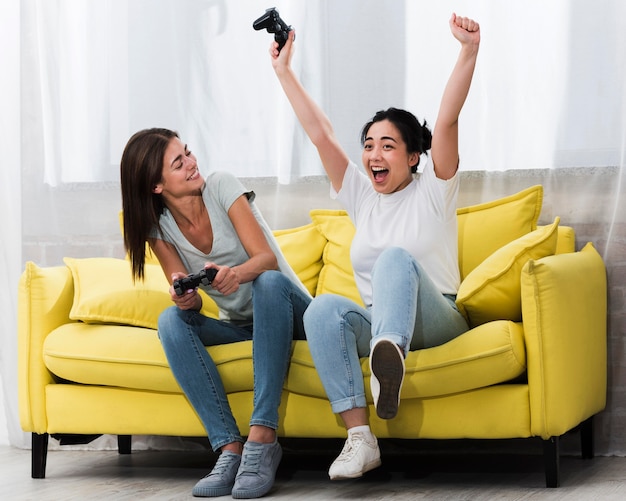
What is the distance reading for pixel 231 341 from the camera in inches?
99.9

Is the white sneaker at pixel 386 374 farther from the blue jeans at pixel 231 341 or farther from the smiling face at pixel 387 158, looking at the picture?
the smiling face at pixel 387 158

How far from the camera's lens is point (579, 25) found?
2.87 meters

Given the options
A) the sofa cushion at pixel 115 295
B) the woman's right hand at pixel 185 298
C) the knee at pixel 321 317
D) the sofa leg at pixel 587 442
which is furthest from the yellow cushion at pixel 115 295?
the sofa leg at pixel 587 442

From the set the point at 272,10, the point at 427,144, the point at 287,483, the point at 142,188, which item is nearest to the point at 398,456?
the point at 287,483

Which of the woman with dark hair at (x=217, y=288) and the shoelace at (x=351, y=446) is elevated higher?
the woman with dark hair at (x=217, y=288)

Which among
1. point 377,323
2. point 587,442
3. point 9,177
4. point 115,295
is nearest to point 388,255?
point 377,323

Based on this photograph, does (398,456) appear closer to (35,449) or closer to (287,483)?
(287,483)

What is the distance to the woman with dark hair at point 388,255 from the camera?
2139 millimetres

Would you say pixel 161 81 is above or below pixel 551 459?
above

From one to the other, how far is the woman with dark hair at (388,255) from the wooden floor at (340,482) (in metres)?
0.25

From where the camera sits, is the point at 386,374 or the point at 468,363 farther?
the point at 468,363

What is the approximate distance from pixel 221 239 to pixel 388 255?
53 cm

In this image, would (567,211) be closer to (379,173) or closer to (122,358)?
(379,173)

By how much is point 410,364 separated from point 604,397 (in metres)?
0.80
